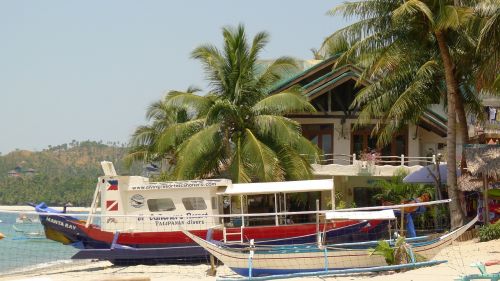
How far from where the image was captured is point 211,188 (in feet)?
78.2

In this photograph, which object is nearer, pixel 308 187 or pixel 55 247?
pixel 308 187

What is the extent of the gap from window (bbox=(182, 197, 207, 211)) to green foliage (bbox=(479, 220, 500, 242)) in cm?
763

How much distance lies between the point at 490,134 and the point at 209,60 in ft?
35.6

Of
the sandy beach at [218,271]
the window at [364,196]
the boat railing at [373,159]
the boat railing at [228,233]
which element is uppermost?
the boat railing at [373,159]

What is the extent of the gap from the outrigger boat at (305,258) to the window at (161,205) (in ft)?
18.7

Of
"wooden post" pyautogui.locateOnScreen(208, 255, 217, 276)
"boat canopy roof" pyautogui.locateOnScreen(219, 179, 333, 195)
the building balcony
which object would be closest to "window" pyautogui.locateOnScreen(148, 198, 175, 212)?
"boat canopy roof" pyautogui.locateOnScreen(219, 179, 333, 195)

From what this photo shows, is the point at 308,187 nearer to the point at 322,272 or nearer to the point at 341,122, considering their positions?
the point at 322,272

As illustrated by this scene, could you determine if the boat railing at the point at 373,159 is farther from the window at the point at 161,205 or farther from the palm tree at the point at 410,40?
the window at the point at 161,205

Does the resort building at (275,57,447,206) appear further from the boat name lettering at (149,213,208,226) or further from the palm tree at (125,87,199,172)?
the boat name lettering at (149,213,208,226)

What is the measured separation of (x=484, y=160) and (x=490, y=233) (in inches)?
80.6

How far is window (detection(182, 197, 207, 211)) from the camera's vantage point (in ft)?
78.3

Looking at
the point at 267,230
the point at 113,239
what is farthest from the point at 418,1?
the point at 113,239

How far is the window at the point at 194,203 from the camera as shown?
23859 mm

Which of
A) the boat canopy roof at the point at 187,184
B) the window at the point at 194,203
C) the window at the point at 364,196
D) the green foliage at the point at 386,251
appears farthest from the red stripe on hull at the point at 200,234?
the window at the point at 364,196
